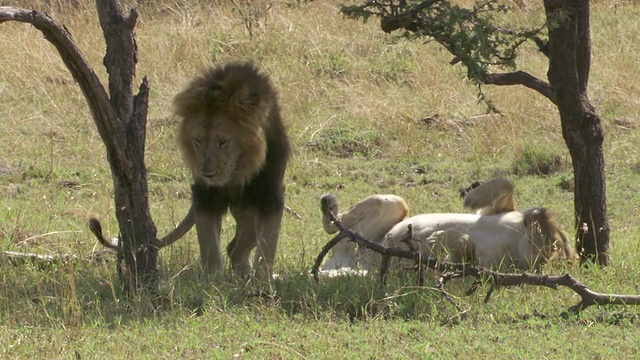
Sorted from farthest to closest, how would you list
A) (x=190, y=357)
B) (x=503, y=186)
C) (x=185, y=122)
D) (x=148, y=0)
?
(x=148, y=0) → (x=503, y=186) → (x=185, y=122) → (x=190, y=357)

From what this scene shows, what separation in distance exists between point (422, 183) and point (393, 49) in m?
3.51

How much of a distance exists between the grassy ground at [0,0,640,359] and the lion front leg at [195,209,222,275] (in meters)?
0.10

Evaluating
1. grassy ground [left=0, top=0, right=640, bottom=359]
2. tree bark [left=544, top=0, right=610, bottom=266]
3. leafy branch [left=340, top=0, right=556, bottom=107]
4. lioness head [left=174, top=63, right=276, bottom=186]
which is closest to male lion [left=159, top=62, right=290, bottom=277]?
lioness head [left=174, top=63, right=276, bottom=186]

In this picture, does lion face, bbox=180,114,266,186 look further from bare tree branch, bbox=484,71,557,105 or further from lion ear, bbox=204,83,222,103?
bare tree branch, bbox=484,71,557,105

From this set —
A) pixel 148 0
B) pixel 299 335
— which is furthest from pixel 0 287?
pixel 148 0

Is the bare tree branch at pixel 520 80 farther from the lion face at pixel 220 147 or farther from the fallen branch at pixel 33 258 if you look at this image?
the fallen branch at pixel 33 258

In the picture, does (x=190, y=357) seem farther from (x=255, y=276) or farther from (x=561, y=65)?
(x=561, y=65)

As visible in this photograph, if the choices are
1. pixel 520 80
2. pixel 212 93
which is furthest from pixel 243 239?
pixel 520 80

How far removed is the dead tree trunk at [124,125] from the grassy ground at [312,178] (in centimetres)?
22

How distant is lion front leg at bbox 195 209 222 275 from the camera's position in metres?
5.84

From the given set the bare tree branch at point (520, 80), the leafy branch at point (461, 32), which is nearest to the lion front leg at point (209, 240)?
the leafy branch at point (461, 32)

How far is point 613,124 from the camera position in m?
10.1

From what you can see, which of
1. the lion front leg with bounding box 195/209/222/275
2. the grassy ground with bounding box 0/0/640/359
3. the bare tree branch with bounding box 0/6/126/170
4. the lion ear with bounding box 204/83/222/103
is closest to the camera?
the grassy ground with bounding box 0/0/640/359

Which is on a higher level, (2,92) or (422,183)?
(2,92)
